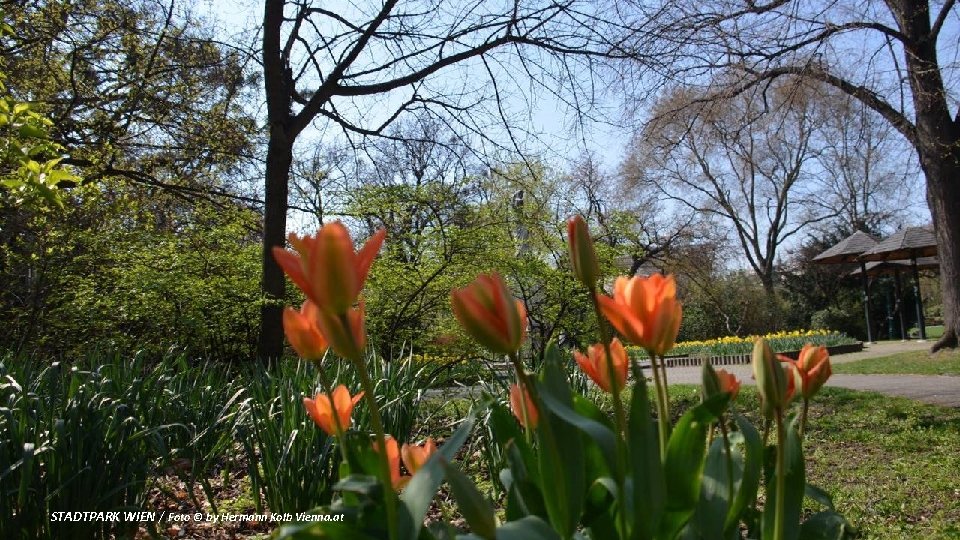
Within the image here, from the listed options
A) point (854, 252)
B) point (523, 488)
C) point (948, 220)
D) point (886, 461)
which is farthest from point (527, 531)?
point (854, 252)

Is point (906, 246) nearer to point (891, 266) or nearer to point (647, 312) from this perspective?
point (891, 266)

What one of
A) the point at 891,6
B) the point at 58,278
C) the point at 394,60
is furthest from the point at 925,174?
the point at 58,278

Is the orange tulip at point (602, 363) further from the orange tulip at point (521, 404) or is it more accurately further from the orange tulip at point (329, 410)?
the orange tulip at point (329, 410)

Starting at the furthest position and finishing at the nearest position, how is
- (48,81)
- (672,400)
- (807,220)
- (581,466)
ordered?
(807,220) < (48,81) < (672,400) < (581,466)

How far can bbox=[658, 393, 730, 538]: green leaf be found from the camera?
3.12 feet

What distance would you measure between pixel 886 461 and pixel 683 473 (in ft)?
14.1

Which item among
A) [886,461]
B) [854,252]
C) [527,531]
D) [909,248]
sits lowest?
→ [886,461]

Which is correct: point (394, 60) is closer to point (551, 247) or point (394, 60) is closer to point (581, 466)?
point (551, 247)

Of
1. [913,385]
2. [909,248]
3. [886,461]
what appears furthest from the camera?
[909,248]

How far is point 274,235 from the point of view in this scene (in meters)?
7.01

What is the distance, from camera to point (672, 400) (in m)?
7.38

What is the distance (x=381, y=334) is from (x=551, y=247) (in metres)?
2.24

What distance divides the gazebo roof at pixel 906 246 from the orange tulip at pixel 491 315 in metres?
21.4

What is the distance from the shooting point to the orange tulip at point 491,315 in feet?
2.69
